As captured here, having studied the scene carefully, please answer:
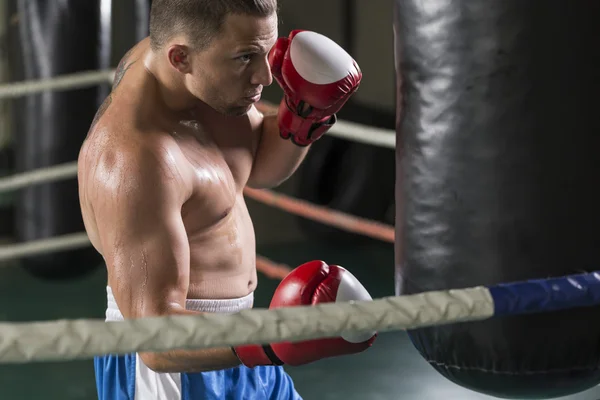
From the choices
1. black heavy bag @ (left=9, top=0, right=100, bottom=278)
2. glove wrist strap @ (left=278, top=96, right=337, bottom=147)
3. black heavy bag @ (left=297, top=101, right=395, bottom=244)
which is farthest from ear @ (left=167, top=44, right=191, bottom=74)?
black heavy bag @ (left=297, top=101, right=395, bottom=244)

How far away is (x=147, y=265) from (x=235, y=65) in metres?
0.27

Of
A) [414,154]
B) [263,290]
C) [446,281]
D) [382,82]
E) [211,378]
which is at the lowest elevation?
[263,290]

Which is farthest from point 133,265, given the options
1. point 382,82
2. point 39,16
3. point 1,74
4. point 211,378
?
point 382,82

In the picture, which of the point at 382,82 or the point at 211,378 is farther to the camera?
the point at 382,82

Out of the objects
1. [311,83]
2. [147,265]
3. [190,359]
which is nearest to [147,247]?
[147,265]

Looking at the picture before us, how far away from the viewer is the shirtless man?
3.31 feet

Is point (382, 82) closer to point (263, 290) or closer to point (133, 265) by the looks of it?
point (263, 290)

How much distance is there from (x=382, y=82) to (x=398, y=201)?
292 centimetres

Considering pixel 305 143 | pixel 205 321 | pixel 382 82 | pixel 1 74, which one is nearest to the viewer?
pixel 205 321

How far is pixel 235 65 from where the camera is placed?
1.10 metres

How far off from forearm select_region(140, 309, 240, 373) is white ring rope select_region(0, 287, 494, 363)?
0.77 feet

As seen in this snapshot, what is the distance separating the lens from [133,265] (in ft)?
3.31

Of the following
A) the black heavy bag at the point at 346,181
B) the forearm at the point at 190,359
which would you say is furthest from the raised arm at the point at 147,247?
the black heavy bag at the point at 346,181

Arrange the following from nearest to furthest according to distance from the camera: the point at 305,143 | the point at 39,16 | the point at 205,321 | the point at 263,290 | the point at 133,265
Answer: the point at 205,321, the point at 133,265, the point at 305,143, the point at 39,16, the point at 263,290
